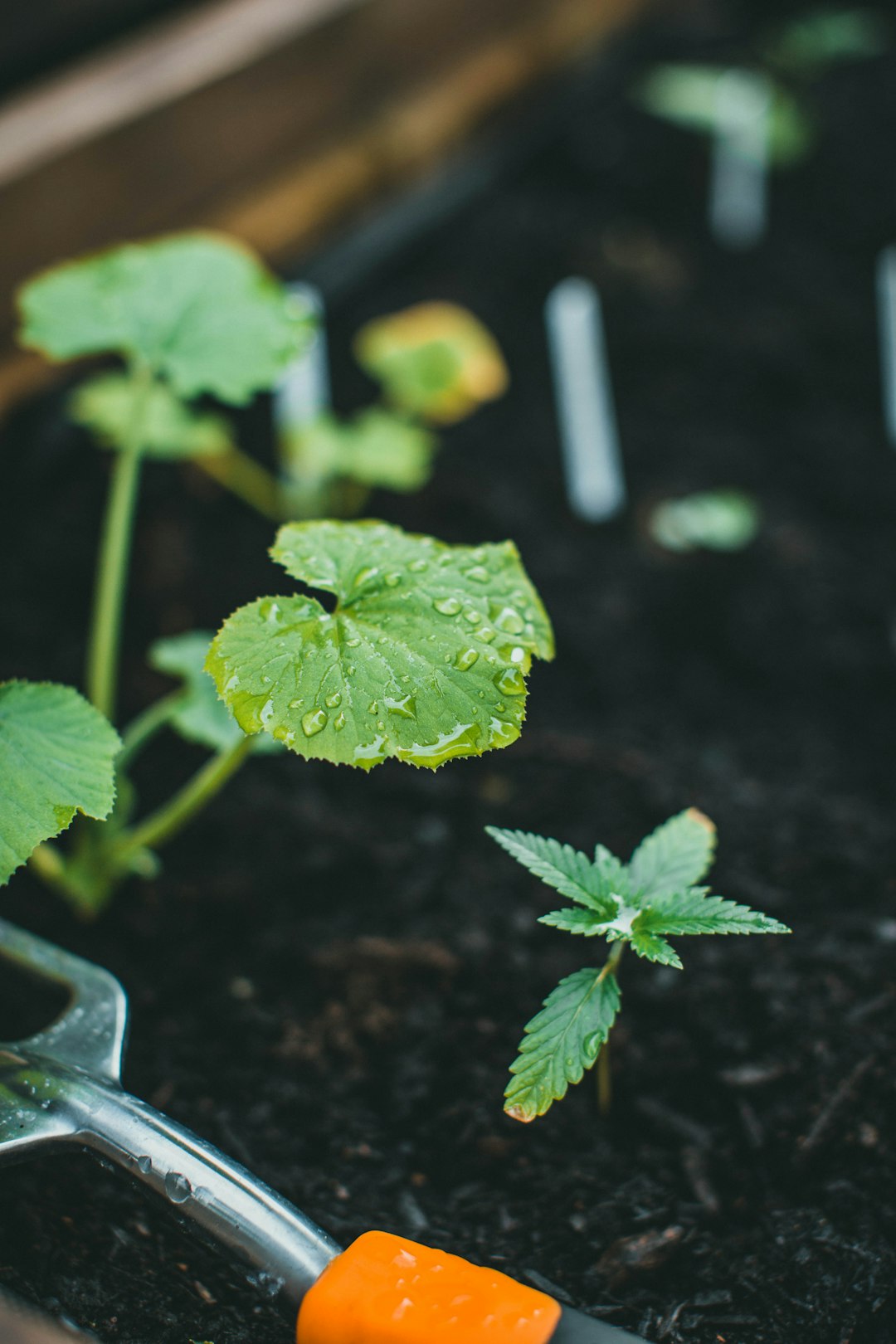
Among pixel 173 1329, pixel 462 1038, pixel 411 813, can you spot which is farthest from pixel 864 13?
pixel 173 1329

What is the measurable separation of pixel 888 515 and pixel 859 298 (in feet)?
2.07

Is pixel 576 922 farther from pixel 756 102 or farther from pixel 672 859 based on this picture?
pixel 756 102

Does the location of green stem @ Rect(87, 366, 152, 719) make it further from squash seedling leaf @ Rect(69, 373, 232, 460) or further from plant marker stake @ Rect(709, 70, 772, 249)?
plant marker stake @ Rect(709, 70, 772, 249)

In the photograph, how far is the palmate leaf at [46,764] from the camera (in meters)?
0.68

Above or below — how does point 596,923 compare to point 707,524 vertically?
above

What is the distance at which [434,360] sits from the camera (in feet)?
5.38

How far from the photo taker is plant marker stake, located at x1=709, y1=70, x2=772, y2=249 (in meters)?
2.15

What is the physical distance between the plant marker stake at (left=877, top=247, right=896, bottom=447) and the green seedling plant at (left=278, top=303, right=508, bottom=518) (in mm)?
647

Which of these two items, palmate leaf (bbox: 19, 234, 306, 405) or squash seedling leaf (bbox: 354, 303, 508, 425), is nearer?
palmate leaf (bbox: 19, 234, 306, 405)

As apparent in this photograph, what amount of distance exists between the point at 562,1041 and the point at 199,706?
0.48m

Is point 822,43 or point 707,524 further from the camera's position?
point 822,43

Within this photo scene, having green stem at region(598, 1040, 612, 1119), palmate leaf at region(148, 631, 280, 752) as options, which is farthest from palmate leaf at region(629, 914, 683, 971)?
palmate leaf at region(148, 631, 280, 752)

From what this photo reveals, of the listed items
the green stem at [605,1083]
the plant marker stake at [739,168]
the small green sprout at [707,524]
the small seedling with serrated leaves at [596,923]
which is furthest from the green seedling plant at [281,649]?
the plant marker stake at [739,168]

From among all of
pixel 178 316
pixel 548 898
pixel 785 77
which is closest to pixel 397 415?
pixel 178 316
